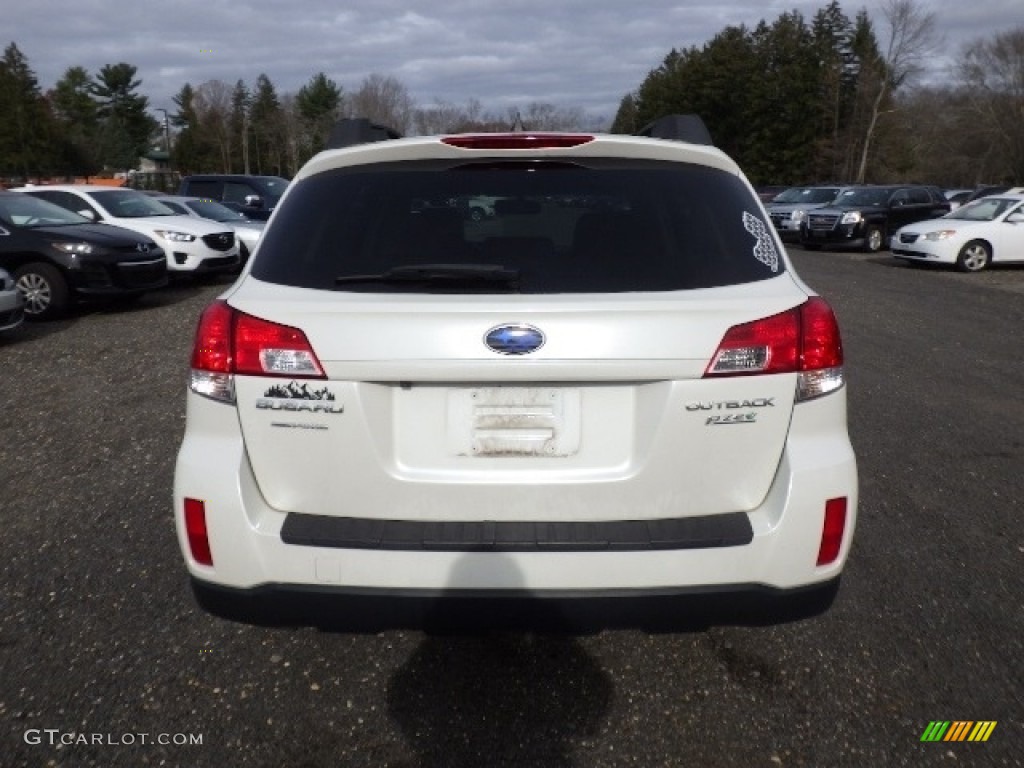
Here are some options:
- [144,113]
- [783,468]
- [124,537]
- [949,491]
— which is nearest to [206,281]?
[124,537]

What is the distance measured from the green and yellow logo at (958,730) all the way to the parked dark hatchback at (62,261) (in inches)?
416

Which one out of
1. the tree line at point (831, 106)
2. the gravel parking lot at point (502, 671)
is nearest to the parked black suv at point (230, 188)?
the gravel parking lot at point (502, 671)

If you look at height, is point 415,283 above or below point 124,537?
above

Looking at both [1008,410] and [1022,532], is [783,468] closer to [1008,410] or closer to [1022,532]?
[1022,532]

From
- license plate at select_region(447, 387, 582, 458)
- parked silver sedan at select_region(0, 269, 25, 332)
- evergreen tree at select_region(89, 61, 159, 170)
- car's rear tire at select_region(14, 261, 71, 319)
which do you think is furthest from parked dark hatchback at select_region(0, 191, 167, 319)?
evergreen tree at select_region(89, 61, 159, 170)

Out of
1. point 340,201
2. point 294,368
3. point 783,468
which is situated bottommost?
point 783,468

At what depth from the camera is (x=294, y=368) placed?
2.38 metres

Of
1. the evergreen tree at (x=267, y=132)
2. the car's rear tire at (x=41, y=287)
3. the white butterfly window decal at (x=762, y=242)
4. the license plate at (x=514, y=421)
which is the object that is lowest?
the car's rear tire at (x=41, y=287)

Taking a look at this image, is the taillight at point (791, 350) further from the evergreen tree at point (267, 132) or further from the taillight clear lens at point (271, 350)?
the evergreen tree at point (267, 132)

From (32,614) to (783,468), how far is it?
285cm

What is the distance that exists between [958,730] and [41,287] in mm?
10869

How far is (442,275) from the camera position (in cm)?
247

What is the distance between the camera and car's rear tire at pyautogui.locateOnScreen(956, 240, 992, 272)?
17.7m

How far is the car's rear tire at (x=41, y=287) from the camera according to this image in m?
10.6
